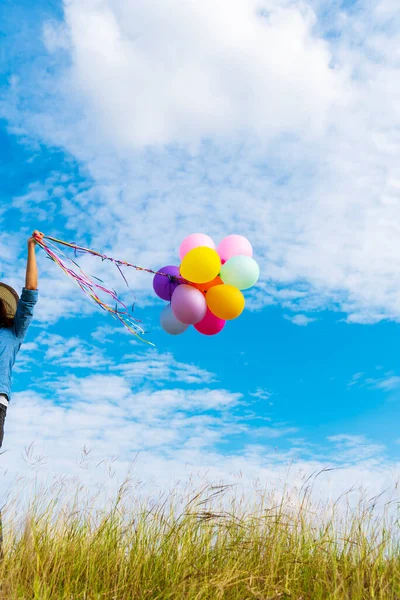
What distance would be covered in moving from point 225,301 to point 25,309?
156cm

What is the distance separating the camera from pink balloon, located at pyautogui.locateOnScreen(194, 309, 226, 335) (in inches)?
190

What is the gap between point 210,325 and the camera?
486 cm

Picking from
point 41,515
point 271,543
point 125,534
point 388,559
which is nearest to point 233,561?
point 271,543

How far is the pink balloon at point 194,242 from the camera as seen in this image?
4.88 meters

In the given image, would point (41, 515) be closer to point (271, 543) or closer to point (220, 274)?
point (271, 543)

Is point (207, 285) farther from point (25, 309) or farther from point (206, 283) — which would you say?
point (25, 309)

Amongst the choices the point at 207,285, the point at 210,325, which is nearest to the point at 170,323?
the point at 210,325

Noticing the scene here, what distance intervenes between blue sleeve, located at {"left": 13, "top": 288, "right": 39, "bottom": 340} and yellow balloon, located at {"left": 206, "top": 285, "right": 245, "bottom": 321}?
1.43 meters

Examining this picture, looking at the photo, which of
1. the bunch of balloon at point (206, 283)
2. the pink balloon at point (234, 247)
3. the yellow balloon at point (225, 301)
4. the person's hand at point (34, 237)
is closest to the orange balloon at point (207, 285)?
the bunch of balloon at point (206, 283)

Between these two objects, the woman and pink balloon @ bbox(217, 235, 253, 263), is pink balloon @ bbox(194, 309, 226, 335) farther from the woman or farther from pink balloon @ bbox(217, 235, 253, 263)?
the woman

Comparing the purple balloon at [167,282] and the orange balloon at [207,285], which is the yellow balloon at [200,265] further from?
the purple balloon at [167,282]

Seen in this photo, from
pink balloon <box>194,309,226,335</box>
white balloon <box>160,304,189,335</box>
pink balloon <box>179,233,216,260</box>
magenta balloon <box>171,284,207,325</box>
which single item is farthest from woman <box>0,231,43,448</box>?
pink balloon <box>194,309,226,335</box>

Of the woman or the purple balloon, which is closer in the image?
the woman

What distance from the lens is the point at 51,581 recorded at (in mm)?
3336
